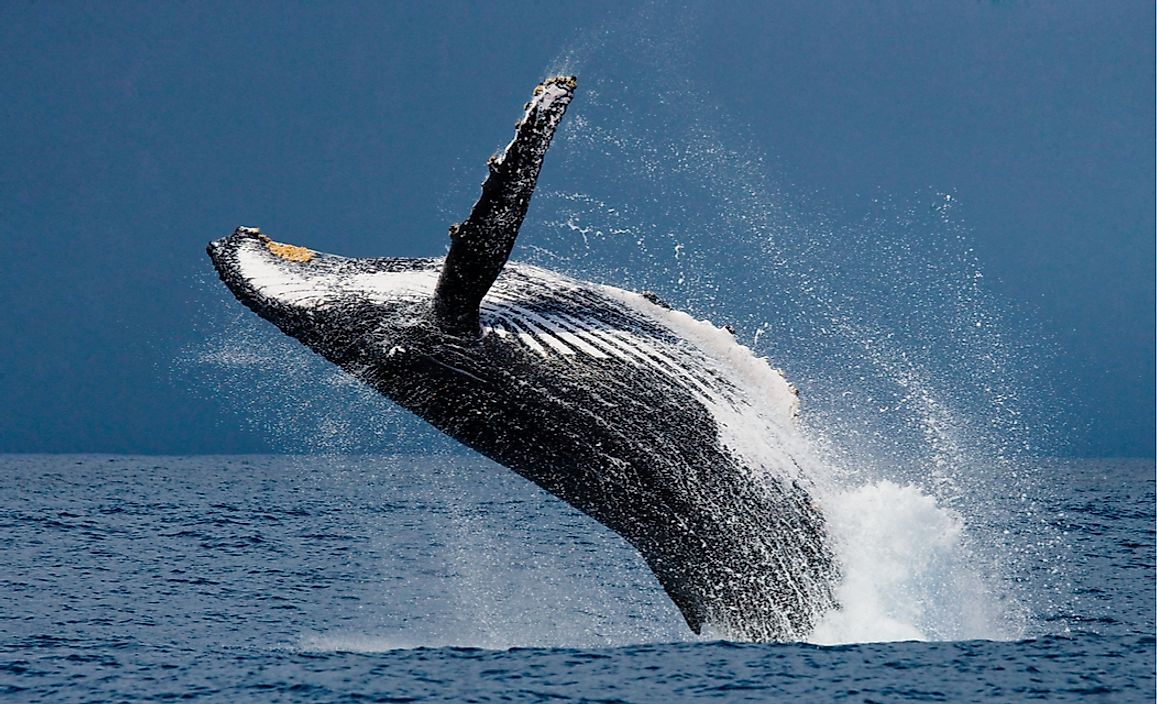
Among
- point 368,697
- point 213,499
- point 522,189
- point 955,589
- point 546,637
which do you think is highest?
point 213,499

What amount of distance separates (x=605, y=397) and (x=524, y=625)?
5.90 metres

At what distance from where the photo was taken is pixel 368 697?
8.45 m

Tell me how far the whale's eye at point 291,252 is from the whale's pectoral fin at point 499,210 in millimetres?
1462

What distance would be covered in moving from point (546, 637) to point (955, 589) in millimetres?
3812

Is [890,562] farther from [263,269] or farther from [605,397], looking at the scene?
[263,269]

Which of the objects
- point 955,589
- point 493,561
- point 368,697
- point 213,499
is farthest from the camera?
point 213,499

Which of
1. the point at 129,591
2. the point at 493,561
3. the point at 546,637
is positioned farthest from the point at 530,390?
the point at 493,561

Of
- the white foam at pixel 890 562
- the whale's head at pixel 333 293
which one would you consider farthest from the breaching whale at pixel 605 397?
the white foam at pixel 890 562

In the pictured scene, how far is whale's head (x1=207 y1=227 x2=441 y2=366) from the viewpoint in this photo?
7.71m

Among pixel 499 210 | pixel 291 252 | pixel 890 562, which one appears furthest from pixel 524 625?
pixel 499 210

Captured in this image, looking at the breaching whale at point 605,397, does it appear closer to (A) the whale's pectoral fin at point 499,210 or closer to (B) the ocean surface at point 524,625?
(A) the whale's pectoral fin at point 499,210

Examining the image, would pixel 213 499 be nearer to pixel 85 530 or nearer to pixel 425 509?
pixel 425 509

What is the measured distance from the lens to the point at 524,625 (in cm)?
1280

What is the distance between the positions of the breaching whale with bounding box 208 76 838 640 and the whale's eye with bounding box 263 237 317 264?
343mm
